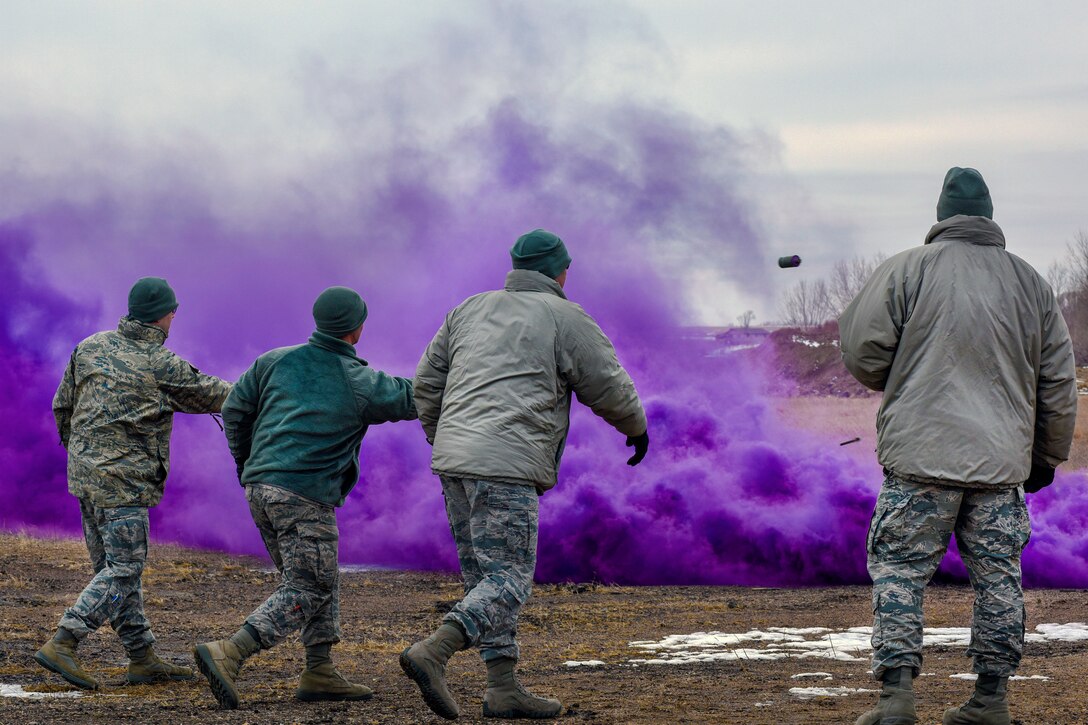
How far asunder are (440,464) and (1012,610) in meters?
2.60

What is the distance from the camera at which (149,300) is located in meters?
7.72

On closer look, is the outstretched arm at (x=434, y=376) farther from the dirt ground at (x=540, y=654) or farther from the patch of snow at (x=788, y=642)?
the patch of snow at (x=788, y=642)

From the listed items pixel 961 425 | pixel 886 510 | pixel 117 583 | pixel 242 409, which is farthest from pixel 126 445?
pixel 961 425

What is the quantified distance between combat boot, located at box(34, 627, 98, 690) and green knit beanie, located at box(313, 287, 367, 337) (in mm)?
2304

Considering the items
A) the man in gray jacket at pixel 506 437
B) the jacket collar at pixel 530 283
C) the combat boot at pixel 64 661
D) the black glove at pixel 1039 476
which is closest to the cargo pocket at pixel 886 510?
the black glove at pixel 1039 476

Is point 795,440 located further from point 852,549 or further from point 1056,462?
point 1056,462

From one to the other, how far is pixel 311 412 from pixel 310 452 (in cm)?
21

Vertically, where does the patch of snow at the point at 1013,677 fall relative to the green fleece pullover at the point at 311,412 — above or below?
below

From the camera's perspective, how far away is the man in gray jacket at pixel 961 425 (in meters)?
5.57

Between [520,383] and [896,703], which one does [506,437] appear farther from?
[896,703]

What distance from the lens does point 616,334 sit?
1905 cm

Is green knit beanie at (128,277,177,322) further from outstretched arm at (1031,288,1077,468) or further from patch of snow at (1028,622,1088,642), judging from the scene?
patch of snow at (1028,622,1088,642)

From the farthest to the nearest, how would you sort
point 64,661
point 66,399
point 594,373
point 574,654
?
point 574,654 → point 66,399 → point 64,661 → point 594,373

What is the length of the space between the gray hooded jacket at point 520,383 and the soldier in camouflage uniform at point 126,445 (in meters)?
1.94
